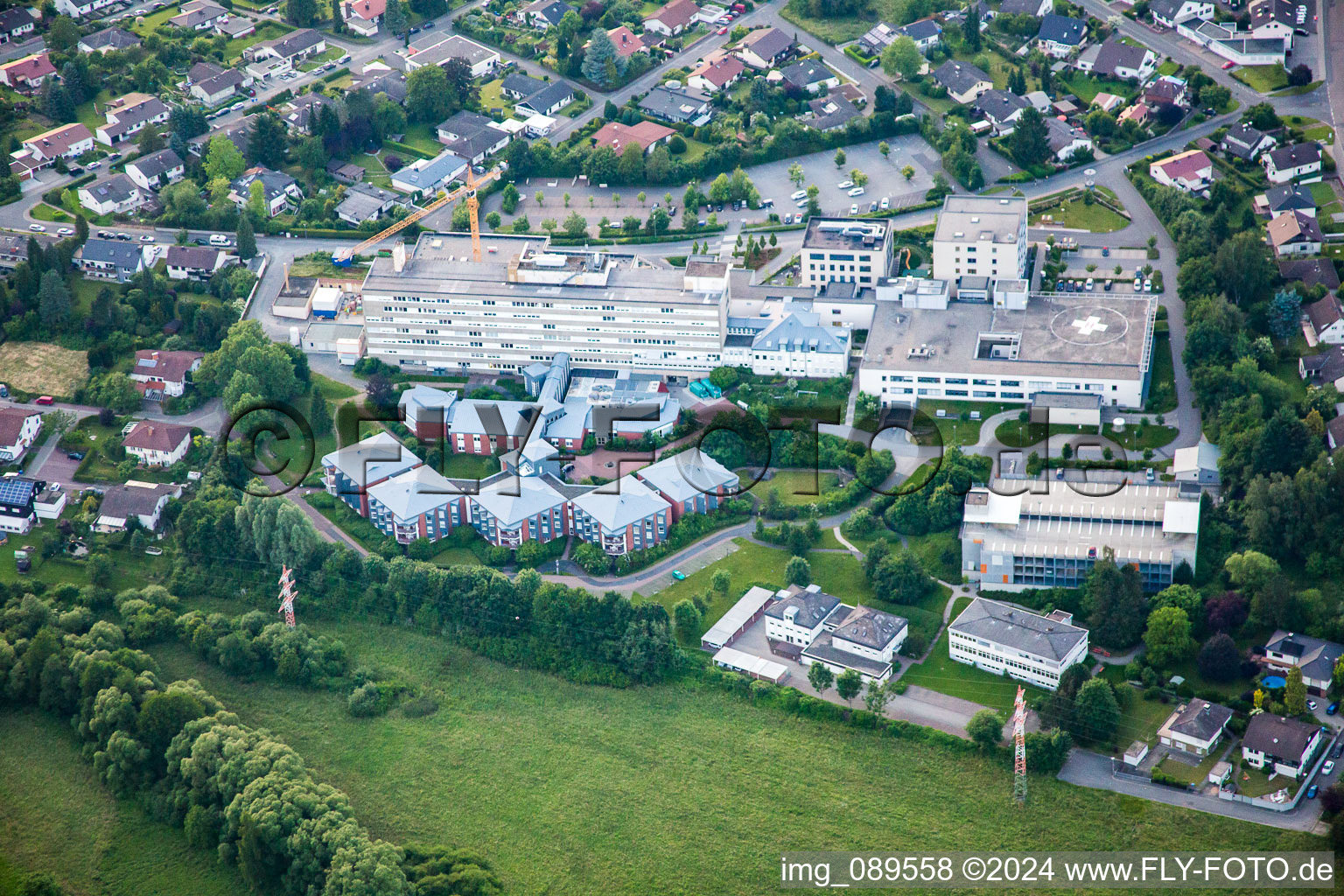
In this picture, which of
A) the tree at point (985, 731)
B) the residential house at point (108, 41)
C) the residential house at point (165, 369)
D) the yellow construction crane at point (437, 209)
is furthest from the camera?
the residential house at point (108, 41)

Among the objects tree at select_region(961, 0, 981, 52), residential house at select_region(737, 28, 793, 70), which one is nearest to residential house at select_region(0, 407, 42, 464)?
residential house at select_region(737, 28, 793, 70)

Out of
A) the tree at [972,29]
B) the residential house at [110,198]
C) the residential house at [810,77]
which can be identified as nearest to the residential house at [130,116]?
the residential house at [110,198]

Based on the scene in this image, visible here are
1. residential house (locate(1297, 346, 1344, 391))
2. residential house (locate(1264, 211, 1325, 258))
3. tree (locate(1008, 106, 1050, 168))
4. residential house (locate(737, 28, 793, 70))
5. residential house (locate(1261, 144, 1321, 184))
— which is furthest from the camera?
residential house (locate(737, 28, 793, 70))

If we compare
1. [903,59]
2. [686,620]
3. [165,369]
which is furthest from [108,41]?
[686,620]

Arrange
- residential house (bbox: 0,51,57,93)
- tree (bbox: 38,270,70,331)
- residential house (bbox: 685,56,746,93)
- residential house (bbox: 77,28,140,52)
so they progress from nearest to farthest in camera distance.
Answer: tree (bbox: 38,270,70,331), residential house (bbox: 685,56,746,93), residential house (bbox: 0,51,57,93), residential house (bbox: 77,28,140,52)

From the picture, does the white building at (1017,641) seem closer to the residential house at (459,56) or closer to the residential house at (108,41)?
the residential house at (459,56)

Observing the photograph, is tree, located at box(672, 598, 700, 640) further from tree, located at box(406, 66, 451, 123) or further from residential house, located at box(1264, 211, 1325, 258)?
tree, located at box(406, 66, 451, 123)
